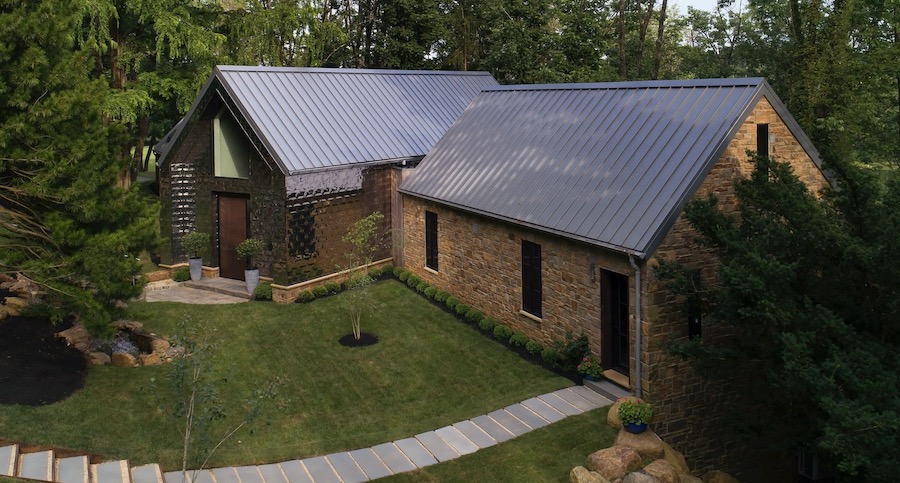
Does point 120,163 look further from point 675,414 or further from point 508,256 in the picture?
point 675,414

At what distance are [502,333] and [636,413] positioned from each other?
231 inches

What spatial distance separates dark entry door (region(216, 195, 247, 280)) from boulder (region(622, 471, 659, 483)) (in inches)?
618

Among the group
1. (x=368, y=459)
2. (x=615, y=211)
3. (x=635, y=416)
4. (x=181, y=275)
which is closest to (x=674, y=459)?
(x=635, y=416)

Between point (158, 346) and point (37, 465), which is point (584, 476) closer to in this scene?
point (37, 465)

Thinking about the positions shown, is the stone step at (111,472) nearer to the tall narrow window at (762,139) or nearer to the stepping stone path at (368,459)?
the stepping stone path at (368,459)

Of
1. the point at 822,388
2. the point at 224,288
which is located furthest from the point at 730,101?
the point at 224,288

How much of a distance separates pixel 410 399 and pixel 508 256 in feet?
15.7

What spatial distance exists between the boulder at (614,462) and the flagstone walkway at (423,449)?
1.85 metres

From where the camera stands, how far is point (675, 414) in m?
14.5

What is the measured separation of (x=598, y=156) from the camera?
56.4 ft

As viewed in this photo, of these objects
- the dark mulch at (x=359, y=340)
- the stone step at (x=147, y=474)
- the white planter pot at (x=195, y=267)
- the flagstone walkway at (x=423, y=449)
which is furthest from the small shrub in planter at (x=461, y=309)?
the stone step at (x=147, y=474)

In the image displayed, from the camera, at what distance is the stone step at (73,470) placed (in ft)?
35.3

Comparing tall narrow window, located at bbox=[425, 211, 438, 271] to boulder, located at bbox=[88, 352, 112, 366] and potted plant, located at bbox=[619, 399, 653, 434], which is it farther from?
potted plant, located at bbox=[619, 399, 653, 434]

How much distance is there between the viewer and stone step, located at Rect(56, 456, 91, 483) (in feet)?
35.3
